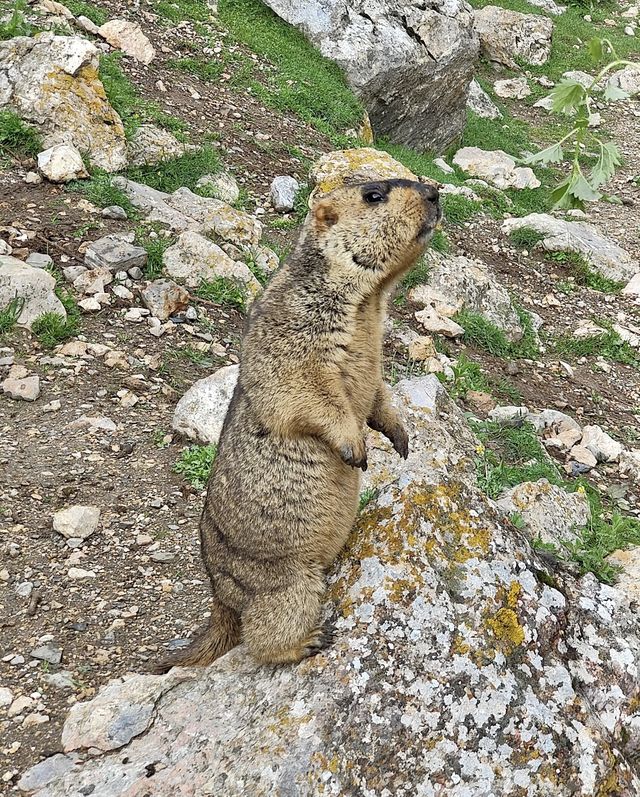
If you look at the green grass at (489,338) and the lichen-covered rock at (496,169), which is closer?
the green grass at (489,338)

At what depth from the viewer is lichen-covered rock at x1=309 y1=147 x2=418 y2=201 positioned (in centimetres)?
1045

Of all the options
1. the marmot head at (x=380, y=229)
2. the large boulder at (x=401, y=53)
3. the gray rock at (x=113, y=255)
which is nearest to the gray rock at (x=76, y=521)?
the marmot head at (x=380, y=229)

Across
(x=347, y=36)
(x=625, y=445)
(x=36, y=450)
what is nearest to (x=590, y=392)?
(x=625, y=445)

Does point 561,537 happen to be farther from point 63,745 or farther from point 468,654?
point 63,745

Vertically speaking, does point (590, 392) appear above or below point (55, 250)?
above

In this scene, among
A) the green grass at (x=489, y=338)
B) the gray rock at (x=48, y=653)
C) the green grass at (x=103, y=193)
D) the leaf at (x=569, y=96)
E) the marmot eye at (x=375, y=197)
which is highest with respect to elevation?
the leaf at (x=569, y=96)

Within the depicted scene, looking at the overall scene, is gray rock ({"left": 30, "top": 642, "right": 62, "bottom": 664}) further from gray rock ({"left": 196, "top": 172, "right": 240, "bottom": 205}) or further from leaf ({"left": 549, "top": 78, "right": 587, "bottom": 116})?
gray rock ({"left": 196, "top": 172, "right": 240, "bottom": 205})

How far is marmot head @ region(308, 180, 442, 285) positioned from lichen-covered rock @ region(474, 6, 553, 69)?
1940 centimetres

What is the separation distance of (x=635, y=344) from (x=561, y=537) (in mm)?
5764

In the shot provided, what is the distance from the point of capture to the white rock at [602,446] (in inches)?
322

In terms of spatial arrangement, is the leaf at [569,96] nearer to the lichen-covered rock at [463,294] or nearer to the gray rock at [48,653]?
the gray rock at [48,653]

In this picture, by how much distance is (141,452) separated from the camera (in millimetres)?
6227

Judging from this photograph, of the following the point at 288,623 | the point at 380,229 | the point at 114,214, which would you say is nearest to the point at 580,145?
the point at 380,229

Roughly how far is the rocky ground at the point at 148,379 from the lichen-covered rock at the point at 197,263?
58mm
